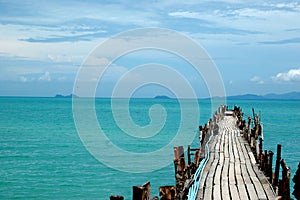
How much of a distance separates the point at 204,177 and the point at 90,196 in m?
11.3

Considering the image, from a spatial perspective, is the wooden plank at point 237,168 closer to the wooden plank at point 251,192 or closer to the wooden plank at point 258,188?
the wooden plank at point 258,188

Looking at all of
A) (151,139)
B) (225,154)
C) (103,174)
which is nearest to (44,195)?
(103,174)

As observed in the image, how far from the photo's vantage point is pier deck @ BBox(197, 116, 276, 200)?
11.1 metres

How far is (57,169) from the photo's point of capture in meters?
29.8

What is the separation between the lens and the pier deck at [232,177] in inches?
436

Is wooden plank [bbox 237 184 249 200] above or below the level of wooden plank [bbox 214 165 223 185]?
below

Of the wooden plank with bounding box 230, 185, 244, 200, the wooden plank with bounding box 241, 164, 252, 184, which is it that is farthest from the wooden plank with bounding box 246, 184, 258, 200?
the wooden plank with bounding box 241, 164, 252, 184

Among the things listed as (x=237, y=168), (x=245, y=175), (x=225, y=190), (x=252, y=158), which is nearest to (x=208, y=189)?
(x=225, y=190)

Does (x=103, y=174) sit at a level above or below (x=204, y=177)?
below

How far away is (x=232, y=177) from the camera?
13047 mm

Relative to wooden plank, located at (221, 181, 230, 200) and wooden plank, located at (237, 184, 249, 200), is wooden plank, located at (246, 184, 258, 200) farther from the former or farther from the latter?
wooden plank, located at (221, 181, 230, 200)

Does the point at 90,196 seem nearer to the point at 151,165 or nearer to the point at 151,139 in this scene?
the point at 151,165

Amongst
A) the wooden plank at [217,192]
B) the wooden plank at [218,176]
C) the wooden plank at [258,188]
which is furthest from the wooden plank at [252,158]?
the wooden plank at [217,192]

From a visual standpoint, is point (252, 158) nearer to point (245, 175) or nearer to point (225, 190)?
point (245, 175)
